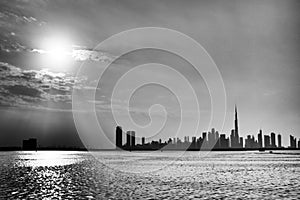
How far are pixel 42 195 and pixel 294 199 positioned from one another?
1577 inches

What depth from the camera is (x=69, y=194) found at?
58.2 metres

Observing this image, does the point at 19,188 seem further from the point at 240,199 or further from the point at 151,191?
the point at 240,199

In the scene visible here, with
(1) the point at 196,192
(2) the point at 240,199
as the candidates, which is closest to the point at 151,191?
(1) the point at 196,192

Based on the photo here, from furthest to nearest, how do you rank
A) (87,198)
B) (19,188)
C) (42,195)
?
(19,188), (42,195), (87,198)

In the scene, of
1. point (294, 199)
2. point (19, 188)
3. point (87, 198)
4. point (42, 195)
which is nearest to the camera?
point (294, 199)

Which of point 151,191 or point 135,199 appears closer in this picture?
point 135,199

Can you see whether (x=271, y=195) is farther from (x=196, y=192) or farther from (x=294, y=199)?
(x=196, y=192)

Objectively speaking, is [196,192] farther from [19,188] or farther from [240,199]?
[19,188]

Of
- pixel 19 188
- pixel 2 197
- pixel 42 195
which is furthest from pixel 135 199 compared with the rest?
pixel 19 188

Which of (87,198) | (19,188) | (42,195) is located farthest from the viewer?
(19,188)

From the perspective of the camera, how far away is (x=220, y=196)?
53.3 m

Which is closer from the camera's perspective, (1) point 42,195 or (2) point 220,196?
(2) point 220,196

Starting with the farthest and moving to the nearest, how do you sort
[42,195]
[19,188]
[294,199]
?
1. [19,188]
2. [42,195]
3. [294,199]

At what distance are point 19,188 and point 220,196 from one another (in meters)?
39.4
